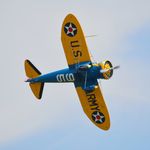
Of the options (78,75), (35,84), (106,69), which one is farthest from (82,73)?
(35,84)

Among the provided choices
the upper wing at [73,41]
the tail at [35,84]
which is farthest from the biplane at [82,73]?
the tail at [35,84]

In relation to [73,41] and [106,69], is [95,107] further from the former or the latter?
[73,41]

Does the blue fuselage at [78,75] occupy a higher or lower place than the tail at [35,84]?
lower

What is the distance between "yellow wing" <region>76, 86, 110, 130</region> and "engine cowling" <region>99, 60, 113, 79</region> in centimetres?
220

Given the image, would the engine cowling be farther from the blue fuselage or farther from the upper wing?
the upper wing

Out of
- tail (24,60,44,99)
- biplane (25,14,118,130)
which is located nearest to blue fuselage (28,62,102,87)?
biplane (25,14,118,130)

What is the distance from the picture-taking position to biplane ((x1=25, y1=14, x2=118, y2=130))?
5984 cm

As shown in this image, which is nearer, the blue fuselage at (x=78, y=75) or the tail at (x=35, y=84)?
the blue fuselage at (x=78, y=75)

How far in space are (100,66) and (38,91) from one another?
6.95 m

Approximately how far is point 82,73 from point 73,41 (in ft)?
7.88

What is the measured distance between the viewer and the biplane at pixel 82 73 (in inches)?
2356

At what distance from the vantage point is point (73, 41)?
60688 millimetres

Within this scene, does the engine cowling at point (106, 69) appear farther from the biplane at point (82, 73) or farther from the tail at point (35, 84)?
the tail at point (35, 84)

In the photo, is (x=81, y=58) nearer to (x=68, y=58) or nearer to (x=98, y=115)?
(x=68, y=58)
